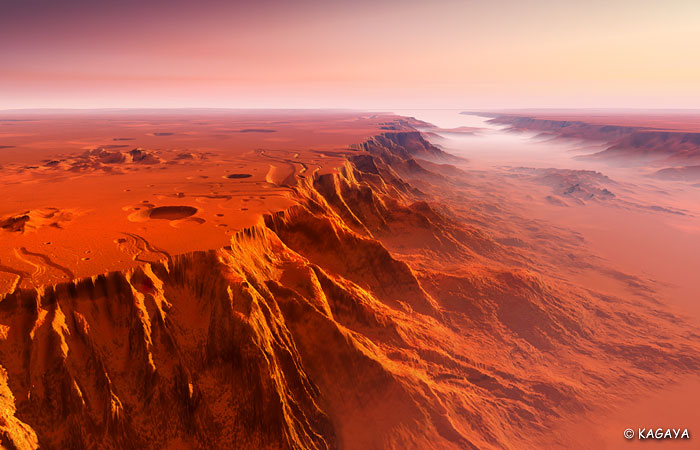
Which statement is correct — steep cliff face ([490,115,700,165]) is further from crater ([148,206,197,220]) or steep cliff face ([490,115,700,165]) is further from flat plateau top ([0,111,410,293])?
crater ([148,206,197,220])

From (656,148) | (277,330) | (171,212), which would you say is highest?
(656,148)

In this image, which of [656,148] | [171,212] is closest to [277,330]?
[171,212]

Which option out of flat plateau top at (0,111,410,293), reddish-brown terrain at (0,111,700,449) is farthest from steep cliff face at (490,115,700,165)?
flat plateau top at (0,111,410,293)

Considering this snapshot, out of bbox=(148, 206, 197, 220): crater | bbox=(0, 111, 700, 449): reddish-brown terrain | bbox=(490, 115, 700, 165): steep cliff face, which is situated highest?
bbox=(490, 115, 700, 165): steep cliff face

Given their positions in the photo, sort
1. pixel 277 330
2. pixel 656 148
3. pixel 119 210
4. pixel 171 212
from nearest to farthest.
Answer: pixel 277 330, pixel 119 210, pixel 171 212, pixel 656 148

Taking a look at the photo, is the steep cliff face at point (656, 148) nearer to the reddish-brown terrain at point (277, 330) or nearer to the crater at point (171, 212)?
the reddish-brown terrain at point (277, 330)

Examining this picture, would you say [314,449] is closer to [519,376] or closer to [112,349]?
[112,349]

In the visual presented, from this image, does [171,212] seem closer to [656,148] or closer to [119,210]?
[119,210]
